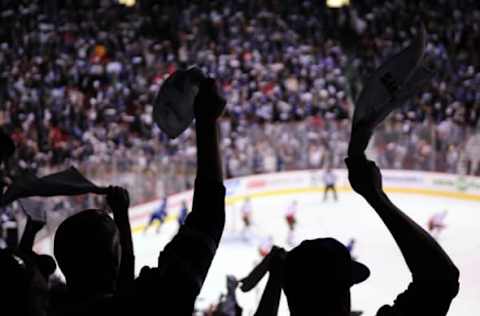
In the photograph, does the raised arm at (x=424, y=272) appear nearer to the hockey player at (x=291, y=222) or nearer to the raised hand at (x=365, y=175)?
the raised hand at (x=365, y=175)

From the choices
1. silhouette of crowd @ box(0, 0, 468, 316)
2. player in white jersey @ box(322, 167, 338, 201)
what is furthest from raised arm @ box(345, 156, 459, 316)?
player in white jersey @ box(322, 167, 338, 201)

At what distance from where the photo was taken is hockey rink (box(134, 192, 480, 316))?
10.5m

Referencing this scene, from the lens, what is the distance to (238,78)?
1914 centimetres

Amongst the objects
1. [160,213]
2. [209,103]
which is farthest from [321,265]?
[160,213]

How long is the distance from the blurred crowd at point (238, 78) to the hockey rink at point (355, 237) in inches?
35.6

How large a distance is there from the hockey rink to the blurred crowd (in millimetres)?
903

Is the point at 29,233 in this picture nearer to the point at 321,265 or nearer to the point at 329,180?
the point at 321,265

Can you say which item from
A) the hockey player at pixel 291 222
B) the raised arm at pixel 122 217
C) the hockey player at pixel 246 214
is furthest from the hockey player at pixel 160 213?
the raised arm at pixel 122 217

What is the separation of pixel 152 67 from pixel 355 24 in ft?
19.2

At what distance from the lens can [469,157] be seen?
615 inches

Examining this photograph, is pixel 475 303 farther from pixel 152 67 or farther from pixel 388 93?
pixel 152 67

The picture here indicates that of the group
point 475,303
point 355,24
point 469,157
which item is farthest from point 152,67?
point 475,303

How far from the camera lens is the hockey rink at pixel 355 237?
34.3ft

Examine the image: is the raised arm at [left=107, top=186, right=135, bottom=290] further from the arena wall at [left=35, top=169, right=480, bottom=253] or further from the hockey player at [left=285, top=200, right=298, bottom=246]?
the arena wall at [left=35, top=169, right=480, bottom=253]
